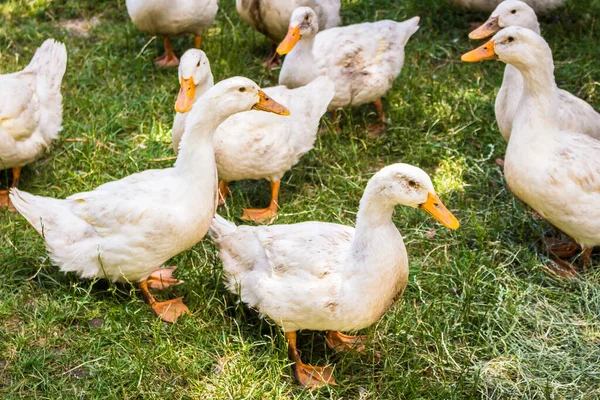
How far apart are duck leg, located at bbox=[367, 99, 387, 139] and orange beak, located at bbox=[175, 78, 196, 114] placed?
6.12 feet

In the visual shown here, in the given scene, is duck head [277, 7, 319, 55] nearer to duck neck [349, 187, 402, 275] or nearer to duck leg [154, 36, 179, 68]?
duck leg [154, 36, 179, 68]

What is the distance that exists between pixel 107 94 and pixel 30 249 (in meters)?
2.41

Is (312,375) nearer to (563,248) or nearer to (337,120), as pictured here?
(563,248)

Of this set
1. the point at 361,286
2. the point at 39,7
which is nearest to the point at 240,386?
the point at 361,286

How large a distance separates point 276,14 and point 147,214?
3391 millimetres

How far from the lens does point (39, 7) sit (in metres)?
8.79

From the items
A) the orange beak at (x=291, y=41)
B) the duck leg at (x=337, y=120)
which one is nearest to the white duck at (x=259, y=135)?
the orange beak at (x=291, y=41)

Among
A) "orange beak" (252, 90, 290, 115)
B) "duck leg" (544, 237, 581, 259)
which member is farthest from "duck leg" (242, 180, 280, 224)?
"duck leg" (544, 237, 581, 259)

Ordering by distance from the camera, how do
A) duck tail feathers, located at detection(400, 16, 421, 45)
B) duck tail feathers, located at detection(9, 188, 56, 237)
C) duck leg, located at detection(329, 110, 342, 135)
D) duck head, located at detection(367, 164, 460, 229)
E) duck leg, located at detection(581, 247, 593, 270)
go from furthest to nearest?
1. duck tail feathers, located at detection(400, 16, 421, 45)
2. duck leg, located at detection(329, 110, 342, 135)
3. duck leg, located at detection(581, 247, 593, 270)
4. duck tail feathers, located at detection(9, 188, 56, 237)
5. duck head, located at detection(367, 164, 460, 229)

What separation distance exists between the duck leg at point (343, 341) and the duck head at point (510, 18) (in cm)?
260

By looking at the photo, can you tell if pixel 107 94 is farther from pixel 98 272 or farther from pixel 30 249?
pixel 98 272

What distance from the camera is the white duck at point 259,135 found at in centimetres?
577

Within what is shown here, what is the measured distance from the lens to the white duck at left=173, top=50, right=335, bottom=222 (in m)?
5.77

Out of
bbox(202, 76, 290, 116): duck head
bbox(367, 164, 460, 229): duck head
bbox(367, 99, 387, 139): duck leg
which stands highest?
bbox(202, 76, 290, 116): duck head
